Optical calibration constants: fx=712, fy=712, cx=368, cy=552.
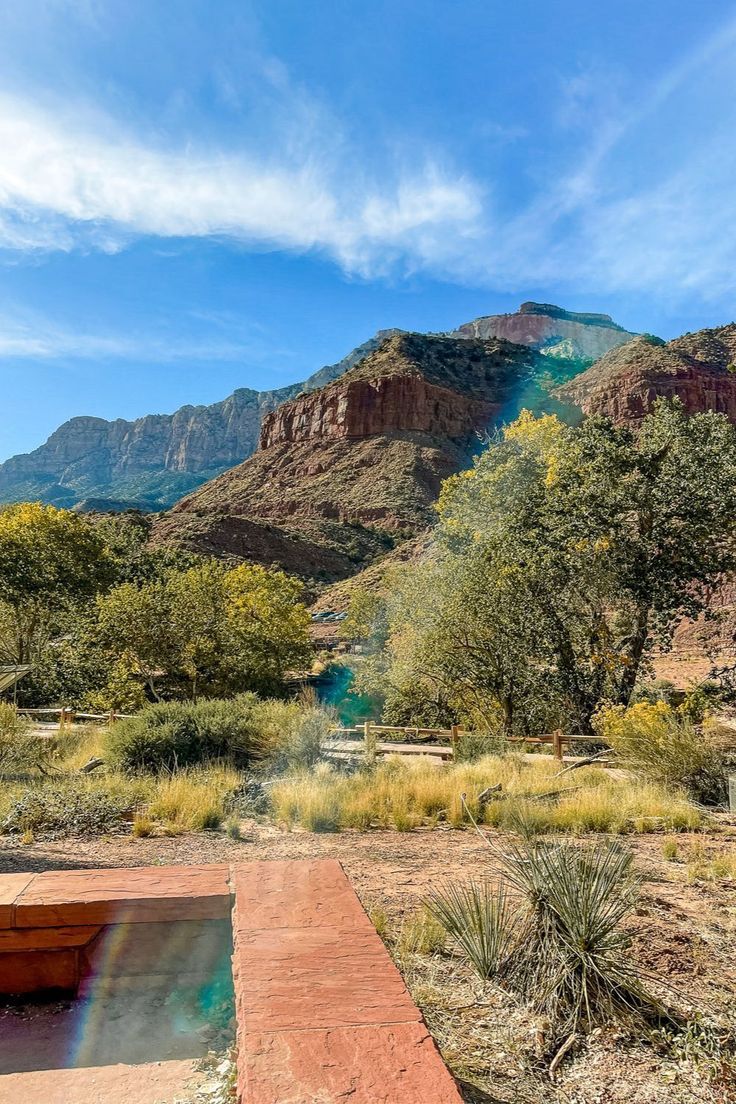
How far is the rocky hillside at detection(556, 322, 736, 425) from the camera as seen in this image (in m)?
85.9

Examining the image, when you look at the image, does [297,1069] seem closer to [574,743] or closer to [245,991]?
[245,991]

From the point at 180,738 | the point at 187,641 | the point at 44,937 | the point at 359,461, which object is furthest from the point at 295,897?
the point at 359,461

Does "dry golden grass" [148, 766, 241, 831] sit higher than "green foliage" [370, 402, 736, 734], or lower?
lower

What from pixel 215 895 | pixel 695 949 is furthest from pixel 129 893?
pixel 695 949

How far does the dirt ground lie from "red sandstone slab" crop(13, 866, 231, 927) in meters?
1.08

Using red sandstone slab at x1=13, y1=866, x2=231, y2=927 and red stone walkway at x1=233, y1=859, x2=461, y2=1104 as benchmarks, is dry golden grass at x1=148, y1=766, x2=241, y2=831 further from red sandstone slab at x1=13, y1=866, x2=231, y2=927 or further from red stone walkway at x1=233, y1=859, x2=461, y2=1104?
red stone walkway at x1=233, y1=859, x2=461, y2=1104

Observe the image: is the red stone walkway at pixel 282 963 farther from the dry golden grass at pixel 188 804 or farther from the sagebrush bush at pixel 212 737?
the sagebrush bush at pixel 212 737

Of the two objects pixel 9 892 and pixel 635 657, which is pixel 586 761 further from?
pixel 9 892

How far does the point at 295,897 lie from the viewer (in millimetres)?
3344

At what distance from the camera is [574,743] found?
14.6 m

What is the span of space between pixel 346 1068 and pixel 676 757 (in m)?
8.79

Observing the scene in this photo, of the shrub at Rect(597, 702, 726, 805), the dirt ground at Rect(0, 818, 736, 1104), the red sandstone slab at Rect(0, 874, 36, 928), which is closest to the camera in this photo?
the dirt ground at Rect(0, 818, 736, 1104)

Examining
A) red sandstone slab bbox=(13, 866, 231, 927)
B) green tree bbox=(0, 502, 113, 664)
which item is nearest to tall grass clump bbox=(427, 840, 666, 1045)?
red sandstone slab bbox=(13, 866, 231, 927)

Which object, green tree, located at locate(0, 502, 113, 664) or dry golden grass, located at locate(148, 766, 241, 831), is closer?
dry golden grass, located at locate(148, 766, 241, 831)
